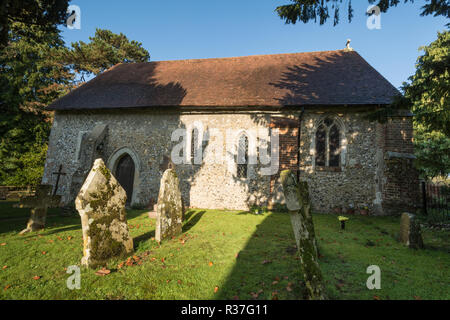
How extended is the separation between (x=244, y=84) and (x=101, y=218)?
10050 millimetres

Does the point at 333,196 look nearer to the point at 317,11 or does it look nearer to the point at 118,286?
the point at 317,11

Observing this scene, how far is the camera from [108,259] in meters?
3.64

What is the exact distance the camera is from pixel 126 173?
11.1 m

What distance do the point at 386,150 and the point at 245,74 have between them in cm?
858

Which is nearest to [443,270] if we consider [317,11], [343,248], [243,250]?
[343,248]

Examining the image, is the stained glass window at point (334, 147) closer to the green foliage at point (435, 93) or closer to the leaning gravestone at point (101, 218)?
the green foliage at point (435, 93)

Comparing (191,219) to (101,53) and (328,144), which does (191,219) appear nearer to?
(328,144)

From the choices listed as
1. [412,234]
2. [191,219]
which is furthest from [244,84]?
[412,234]

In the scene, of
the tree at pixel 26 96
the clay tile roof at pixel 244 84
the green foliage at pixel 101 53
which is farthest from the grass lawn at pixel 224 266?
the green foliage at pixel 101 53

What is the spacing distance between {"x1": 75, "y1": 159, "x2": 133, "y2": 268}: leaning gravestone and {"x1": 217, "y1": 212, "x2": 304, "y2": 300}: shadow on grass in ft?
7.69

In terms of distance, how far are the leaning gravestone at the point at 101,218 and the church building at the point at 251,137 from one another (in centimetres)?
579

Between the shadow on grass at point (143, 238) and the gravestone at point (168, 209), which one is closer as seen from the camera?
the shadow on grass at point (143, 238)

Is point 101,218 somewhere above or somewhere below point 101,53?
below

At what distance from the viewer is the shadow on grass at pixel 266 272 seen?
272 cm
